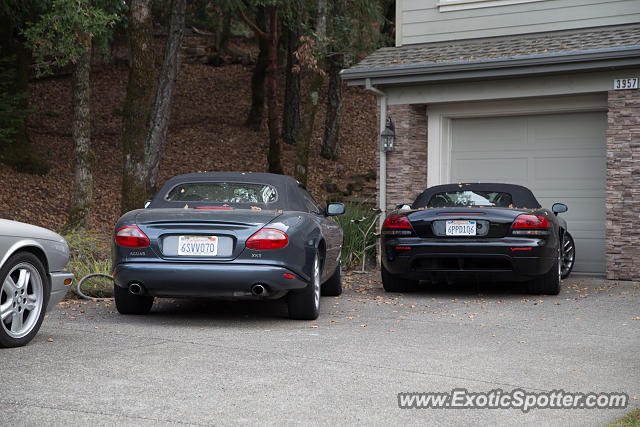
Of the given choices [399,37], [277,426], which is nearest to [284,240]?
[277,426]

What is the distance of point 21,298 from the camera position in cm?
654

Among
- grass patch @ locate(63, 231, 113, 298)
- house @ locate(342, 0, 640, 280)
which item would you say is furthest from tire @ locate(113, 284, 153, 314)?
house @ locate(342, 0, 640, 280)

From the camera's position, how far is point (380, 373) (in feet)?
18.7

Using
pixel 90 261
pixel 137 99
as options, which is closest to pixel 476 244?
pixel 90 261

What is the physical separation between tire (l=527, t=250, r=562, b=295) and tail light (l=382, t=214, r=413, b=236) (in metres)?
1.60

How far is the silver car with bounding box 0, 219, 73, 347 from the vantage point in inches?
248

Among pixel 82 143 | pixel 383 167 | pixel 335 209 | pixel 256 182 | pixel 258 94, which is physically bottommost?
pixel 335 209

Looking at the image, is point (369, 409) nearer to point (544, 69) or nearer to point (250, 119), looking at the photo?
point (544, 69)

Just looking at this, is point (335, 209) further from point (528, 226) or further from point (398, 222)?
point (528, 226)

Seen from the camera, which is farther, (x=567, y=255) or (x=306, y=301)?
(x=567, y=255)

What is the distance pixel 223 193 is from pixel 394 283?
2.98m

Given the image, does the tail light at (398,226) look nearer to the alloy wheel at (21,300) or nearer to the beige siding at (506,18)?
the alloy wheel at (21,300)

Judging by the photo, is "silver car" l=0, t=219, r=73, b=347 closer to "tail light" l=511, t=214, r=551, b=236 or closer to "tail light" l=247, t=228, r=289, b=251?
"tail light" l=247, t=228, r=289, b=251

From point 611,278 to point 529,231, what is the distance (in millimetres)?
3061
